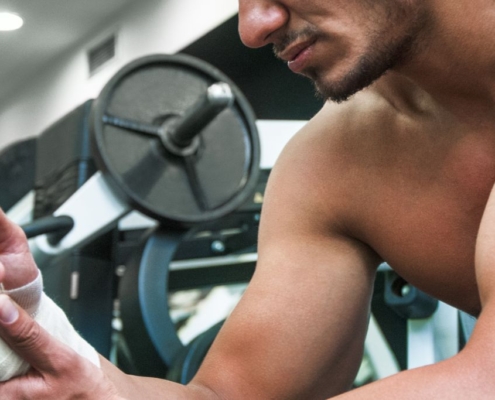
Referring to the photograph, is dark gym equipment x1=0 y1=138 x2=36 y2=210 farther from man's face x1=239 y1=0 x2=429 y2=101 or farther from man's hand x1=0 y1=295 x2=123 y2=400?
man's hand x1=0 y1=295 x2=123 y2=400

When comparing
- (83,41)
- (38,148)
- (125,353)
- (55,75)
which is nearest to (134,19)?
(83,41)

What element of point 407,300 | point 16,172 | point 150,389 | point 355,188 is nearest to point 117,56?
point 16,172

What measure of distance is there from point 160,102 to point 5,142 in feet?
11.6

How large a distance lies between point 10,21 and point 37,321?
12.4 feet

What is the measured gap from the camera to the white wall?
3469 mm

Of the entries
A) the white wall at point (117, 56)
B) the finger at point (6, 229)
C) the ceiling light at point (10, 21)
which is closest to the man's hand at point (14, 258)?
the finger at point (6, 229)

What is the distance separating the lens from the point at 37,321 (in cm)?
78

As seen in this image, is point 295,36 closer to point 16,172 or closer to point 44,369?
point 44,369

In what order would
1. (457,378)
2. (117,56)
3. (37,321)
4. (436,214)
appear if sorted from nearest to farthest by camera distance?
(457,378) < (37,321) < (436,214) < (117,56)

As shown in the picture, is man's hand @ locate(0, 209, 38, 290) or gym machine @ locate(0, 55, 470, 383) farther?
gym machine @ locate(0, 55, 470, 383)

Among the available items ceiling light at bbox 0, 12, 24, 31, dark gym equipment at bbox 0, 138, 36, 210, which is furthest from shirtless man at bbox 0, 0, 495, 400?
ceiling light at bbox 0, 12, 24, 31

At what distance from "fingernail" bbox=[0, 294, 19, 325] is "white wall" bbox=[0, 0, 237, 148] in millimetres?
2641

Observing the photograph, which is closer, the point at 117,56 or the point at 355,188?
the point at 355,188

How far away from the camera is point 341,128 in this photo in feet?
3.78
